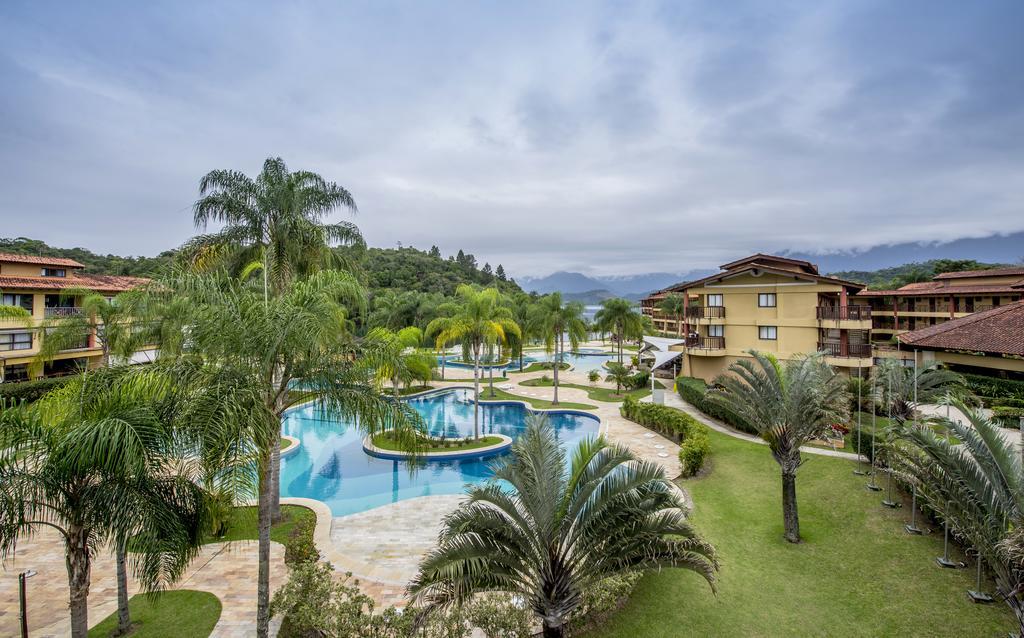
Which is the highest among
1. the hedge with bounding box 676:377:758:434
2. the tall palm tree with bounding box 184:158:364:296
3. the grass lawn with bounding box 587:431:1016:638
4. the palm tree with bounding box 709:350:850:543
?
the tall palm tree with bounding box 184:158:364:296

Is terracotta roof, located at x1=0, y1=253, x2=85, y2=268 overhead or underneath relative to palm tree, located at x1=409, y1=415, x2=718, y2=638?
overhead

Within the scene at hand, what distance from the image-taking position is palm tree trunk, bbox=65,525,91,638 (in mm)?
6336

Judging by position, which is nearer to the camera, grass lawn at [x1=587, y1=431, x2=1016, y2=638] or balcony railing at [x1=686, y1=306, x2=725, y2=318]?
grass lawn at [x1=587, y1=431, x2=1016, y2=638]

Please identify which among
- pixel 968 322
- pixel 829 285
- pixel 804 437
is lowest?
pixel 804 437

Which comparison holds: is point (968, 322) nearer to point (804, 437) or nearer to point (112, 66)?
point (804, 437)

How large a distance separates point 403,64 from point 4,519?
2123cm

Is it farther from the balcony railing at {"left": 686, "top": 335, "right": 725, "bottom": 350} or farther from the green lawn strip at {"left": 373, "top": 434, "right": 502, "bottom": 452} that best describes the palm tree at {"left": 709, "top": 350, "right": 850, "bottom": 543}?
the balcony railing at {"left": 686, "top": 335, "right": 725, "bottom": 350}

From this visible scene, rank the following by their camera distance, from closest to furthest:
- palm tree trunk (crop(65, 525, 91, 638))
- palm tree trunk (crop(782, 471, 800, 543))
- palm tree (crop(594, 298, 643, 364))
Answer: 1. palm tree trunk (crop(65, 525, 91, 638))
2. palm tree trunk (crop(782, 471, 800, 543))
3. palm tree (crop(594, 298, 643, 364))

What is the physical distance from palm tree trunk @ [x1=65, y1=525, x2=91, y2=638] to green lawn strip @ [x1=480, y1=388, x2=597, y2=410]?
22030 mm

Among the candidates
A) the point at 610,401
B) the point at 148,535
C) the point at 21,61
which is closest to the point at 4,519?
the point at 148,535

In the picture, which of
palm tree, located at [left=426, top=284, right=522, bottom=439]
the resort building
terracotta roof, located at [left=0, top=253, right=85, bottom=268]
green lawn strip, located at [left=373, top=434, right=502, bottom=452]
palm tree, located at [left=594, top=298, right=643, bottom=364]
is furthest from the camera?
palm tree, located at [left=594, top=298, right=643, bottom=364]

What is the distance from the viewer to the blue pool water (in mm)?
15805

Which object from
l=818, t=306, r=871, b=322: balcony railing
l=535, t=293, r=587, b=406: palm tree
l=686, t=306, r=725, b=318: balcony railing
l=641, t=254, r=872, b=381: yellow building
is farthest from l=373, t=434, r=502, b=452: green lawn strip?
l=818, t=306, r=871, b=322: balcony railing

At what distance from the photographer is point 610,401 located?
28.8 m
